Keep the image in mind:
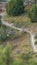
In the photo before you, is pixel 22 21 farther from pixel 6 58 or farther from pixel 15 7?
pixel 6 58

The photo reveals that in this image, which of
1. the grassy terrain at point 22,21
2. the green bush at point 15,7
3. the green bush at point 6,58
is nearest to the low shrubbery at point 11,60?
the green bush at point 6,58

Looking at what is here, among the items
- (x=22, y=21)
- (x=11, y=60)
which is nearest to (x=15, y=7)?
(x=22, y=21)

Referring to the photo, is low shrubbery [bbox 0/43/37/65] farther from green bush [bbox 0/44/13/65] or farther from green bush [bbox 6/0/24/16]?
green bush [bbox 6/0/24/16]

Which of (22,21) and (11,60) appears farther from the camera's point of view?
(22,21)

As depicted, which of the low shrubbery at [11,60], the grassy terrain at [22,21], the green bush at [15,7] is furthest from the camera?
the green bush at [15,7]

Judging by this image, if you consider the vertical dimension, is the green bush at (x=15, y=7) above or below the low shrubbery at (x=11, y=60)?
above

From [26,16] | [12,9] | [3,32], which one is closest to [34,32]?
[3,32]

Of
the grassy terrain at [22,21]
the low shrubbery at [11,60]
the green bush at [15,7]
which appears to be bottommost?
the low shrubbery at [11,60]

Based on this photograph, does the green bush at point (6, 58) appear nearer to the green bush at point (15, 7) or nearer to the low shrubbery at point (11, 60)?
the low shrubbery at point (11, 60)

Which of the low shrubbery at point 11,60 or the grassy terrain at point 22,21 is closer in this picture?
the low shrubbery at point 11,60

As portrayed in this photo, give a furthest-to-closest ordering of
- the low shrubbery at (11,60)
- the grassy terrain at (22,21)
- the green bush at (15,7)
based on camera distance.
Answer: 1. the green bush at (15,7)
2. the grassy terrain at (22,21)
3. the low shrubbery at (11,60)

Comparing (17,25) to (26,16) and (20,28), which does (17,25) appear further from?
(26,16)
